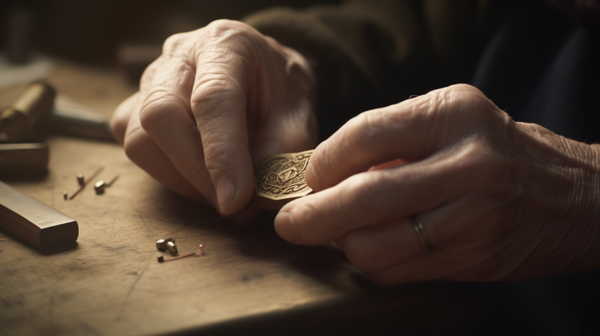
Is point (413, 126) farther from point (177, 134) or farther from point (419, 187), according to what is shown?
point (177, 134)

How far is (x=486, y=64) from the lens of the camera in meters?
1.44

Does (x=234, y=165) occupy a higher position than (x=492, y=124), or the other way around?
(x=492, y=124)

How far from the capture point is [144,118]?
1098 mm

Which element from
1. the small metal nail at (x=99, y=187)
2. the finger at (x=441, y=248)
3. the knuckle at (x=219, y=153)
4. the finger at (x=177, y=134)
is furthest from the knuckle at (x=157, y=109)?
the finger at (x=441, y=248)

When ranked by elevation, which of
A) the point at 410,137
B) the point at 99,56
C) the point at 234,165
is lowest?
the point at 99,56

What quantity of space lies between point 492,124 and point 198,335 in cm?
62

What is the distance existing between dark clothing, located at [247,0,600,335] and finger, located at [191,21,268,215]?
58 centimetres

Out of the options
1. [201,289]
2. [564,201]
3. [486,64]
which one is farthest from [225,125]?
[486,64]

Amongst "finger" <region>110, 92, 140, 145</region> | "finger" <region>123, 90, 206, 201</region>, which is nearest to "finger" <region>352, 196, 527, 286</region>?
"finger" <region>123, 90, 206, 201</region>

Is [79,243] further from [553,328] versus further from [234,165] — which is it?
[553,328]

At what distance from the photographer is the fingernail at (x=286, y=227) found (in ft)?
2.96

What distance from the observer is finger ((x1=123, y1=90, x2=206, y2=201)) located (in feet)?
3.84

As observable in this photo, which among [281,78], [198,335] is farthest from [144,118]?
[198,335]

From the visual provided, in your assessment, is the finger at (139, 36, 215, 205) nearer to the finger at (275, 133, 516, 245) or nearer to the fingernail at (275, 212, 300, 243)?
the fingernail at (275, 212, 300, 243)
